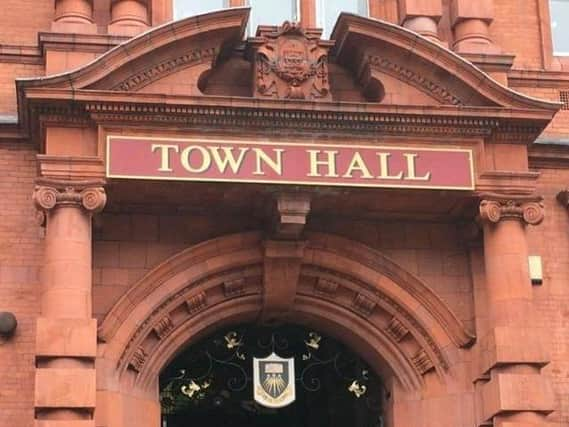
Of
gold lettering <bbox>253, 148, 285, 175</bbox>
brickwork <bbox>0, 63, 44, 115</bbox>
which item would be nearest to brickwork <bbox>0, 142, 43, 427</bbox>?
brickwork <bbox>0, 63, 44, 115</bbox>

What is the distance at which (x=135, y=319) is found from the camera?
58.3 ft

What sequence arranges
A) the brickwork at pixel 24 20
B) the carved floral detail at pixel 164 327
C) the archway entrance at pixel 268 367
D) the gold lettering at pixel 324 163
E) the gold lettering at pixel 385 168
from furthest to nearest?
the archway entrance at pixel 268 367 → the brickwork at pixel 24 20 → the carved floral detail at pixel 164 327 → the gold lettering at pixel 385 168 → the gold lettering at pixel 324 163

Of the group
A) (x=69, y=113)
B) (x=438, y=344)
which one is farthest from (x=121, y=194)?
(x=438, y=344)

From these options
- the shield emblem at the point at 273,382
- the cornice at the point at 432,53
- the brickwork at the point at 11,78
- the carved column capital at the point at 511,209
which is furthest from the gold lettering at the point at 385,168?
the brickwork at the point at 11,78

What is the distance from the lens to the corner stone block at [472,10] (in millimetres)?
19469

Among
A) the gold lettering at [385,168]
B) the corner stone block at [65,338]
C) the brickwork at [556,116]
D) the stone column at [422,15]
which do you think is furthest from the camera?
the brickwork at [556,116]

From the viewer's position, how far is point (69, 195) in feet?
55.7

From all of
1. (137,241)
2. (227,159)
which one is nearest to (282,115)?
(227,159)

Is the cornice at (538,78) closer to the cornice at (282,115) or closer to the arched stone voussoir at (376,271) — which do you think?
the cornice at (282,115)

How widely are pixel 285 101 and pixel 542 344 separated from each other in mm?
4180

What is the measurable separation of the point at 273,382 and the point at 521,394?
335cm

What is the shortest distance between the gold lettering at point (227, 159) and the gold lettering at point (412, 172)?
1.97 m

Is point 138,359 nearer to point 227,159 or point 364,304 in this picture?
point 227,159

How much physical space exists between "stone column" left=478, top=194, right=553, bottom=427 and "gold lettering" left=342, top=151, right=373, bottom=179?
1.48 m
